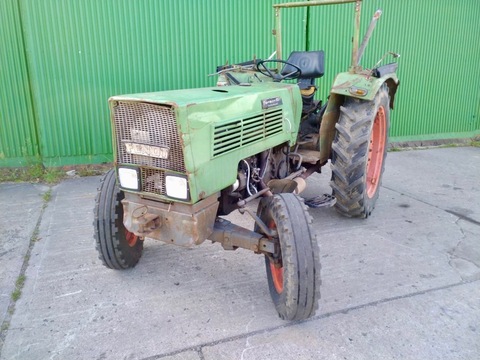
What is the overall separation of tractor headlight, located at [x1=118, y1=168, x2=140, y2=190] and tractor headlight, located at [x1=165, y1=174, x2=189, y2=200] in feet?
0.76

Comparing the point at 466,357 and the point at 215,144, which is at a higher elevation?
the point at 215,144

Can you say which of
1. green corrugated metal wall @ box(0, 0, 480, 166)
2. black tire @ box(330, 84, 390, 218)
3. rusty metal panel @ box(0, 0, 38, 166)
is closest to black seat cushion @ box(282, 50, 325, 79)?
black tire @ box(330, 84, 390, 218)

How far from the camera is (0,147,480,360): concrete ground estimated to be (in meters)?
2.29

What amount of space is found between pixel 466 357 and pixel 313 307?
846 millimetres

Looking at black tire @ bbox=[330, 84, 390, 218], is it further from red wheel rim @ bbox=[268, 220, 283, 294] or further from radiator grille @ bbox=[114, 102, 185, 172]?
radiator grille @ bbox=[114, 102, 185, 172]

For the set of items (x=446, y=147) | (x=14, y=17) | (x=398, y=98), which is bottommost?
(x=446, y=147)

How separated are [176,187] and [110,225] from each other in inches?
30.6

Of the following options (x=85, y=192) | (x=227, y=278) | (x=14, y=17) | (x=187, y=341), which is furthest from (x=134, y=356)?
(x=14, y=17)

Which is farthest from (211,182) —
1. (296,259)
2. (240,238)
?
(296,259)

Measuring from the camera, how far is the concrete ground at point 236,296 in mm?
2285

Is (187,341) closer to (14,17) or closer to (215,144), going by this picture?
(215,144)

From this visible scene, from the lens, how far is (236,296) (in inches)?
109

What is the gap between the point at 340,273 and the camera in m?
3.06

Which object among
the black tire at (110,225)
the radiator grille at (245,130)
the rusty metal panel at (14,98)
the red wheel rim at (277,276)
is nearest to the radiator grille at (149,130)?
the radiator grille at (245,130)
